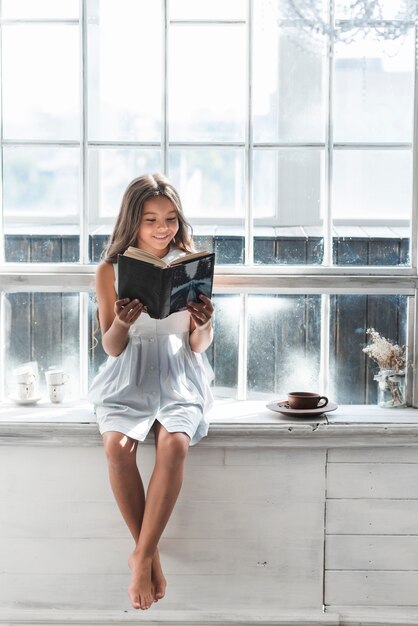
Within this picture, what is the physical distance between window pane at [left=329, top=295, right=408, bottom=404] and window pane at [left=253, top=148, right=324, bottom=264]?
230mm

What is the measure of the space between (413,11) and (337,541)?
1.92 meters

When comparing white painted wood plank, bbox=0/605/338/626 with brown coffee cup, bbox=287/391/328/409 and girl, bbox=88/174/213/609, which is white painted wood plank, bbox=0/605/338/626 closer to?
girl, bbox=88/174/213/609

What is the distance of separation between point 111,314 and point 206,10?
4.00 feet

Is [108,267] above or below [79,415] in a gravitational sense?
above

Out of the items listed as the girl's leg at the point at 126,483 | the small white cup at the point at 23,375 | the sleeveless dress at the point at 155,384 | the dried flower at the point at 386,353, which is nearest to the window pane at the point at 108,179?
the sleeveless dress at the point at 155,384

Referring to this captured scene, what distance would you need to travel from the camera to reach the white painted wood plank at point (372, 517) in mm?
2736

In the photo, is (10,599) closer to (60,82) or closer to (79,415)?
(79,415)

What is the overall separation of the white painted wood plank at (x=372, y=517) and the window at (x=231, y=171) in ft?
1.50

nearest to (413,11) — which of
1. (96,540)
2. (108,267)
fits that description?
(108,267)

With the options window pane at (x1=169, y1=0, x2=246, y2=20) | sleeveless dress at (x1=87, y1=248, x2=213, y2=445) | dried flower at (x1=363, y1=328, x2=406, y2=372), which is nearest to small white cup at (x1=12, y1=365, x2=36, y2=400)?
sleeveless dress at (x1=87, y1=248, x2=213, y2=445)

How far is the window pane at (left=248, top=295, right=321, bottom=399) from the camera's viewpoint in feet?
10.0

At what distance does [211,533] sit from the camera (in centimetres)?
273

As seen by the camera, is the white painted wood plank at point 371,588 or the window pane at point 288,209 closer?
the white painted wood plank at point 371,588

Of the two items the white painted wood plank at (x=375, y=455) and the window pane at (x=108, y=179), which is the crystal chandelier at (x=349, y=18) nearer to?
the window pane at (x=108, y=179)
